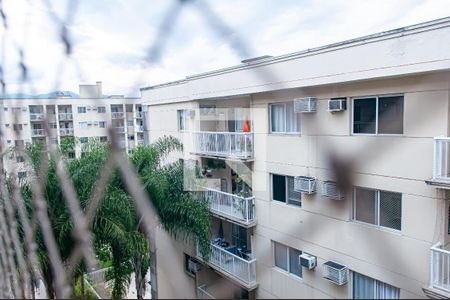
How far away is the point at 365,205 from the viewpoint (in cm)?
323

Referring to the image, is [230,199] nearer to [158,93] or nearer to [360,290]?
[360,290]

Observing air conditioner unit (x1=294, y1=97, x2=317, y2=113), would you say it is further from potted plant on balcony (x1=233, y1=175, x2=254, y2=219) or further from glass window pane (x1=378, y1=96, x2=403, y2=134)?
potted plant on balcony (x1=233, y1=175, x2=254, y2=219)

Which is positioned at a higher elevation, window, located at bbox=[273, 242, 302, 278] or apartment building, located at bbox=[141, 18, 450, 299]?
apartment building, located at bbox=[141, 18, 450, 299]

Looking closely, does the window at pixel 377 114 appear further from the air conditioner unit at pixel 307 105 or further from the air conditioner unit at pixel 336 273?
the air conditioner unit at pixel 336 273

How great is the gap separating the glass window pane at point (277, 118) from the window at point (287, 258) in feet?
4.82

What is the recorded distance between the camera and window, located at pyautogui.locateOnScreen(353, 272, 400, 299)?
3072 millimetres

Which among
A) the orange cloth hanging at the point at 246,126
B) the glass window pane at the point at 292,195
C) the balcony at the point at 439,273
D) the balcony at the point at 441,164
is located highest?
the orange cloth hanging at the point at 246,126

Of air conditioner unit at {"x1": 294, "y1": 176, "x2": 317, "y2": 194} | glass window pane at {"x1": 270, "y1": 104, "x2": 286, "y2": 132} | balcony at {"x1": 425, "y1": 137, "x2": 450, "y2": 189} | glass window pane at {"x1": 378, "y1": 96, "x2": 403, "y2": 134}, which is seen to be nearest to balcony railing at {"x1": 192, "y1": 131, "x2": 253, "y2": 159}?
glass window pane at {"x1": 270, "y1": 104, "x2": 286, "y2": 132}

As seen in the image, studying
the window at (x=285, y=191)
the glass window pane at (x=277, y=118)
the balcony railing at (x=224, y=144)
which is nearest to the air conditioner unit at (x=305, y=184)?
the window at (x=285, y=191)

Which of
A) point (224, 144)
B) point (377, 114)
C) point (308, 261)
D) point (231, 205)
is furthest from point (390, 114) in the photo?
point (231, 205)

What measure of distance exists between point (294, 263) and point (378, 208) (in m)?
1.39

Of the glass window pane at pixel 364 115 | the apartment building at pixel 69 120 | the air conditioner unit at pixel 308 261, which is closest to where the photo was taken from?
the apartment building at pixel 69 120

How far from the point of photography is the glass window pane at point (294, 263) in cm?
404

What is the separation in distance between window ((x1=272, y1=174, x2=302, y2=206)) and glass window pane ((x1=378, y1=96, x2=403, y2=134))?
4.33 feet
